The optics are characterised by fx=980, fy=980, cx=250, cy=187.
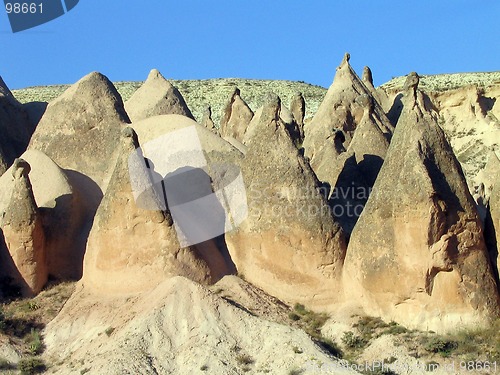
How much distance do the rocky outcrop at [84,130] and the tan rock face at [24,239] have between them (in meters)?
2.81

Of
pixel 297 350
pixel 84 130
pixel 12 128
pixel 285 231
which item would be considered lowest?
pixel 297 350

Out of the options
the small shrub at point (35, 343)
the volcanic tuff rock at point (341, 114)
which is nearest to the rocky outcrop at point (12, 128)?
the small shrub at point (35, 343)

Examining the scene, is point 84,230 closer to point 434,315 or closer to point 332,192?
point 332,192

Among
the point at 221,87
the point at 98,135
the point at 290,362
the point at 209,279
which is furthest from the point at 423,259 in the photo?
the point at 221,87

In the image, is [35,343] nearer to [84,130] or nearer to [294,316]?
[294,316]

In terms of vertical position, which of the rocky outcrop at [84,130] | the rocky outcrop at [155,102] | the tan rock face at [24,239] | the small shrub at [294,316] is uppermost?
the rocky outcrop at [155,102]

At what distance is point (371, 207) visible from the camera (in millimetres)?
18453

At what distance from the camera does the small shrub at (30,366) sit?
17.8 metres

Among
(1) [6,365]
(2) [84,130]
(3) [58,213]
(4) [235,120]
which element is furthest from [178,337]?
(4) [235,120]

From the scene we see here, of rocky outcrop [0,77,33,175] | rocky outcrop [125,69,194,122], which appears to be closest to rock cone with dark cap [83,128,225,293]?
rocky outcrop [0,77,33,175]

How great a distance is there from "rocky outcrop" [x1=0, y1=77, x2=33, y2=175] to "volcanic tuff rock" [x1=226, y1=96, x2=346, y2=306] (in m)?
8.91

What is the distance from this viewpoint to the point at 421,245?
57.7 ft

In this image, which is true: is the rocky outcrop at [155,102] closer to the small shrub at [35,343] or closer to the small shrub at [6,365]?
the small shrub at [35,343]
